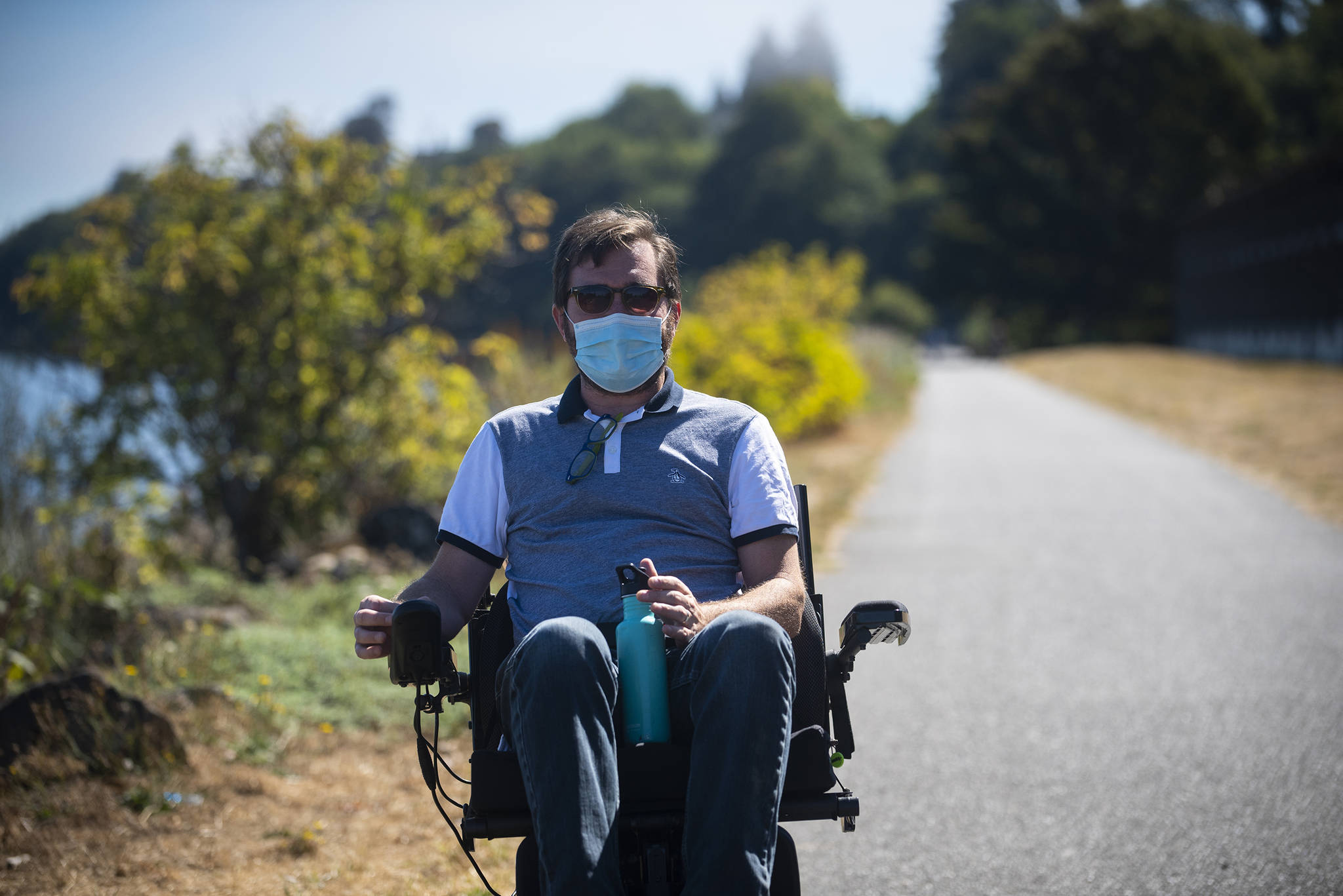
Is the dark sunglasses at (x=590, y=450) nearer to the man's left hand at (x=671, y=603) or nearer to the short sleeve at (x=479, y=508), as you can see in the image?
the short sleeve at (x=479, y=508)

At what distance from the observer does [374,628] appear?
7.86 ft

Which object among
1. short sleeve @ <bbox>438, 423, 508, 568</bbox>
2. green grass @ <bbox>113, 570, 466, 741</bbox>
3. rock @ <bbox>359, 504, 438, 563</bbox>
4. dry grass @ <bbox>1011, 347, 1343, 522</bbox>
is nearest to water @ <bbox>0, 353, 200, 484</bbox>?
rock @ <bbox>359, 504, 438, 563</bbox>

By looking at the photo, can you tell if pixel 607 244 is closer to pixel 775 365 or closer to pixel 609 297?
pixel 609 297

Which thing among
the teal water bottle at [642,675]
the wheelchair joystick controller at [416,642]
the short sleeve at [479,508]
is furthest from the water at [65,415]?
the teal water bottle at [642,675]

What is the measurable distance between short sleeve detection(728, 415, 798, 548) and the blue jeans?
0.27 metres

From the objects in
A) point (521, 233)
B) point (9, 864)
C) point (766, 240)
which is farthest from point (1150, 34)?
point (9, 864)

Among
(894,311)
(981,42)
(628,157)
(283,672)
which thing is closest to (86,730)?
(283,672)

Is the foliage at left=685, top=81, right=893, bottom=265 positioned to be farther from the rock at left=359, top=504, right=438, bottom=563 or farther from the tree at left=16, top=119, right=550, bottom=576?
the rock at left=359, top=504, right=438, bottom=563

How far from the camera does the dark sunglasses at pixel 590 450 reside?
2.54 m

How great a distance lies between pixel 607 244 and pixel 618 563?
0.78 meters

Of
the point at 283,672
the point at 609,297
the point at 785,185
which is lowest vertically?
the point at 283,672

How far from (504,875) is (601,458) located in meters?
1.34

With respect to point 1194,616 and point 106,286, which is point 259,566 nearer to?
point 106,286

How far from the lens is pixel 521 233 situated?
8.95 metres
